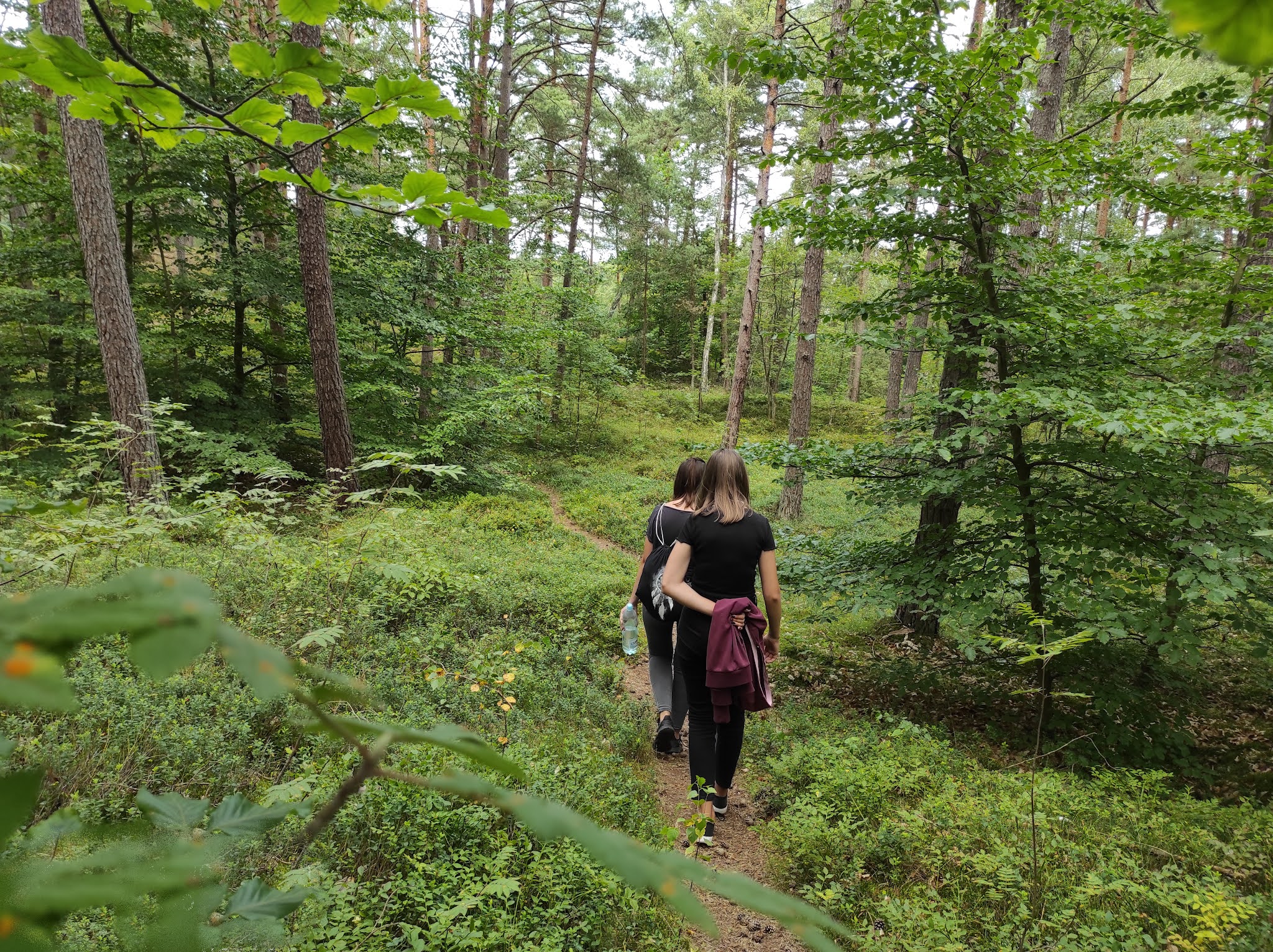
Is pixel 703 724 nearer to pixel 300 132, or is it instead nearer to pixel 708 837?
pixel 708 837

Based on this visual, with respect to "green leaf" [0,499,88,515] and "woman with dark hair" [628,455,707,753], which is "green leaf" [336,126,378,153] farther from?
"woman with dark hair" [628,455,707,753]

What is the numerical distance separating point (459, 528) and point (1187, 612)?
27.4ft

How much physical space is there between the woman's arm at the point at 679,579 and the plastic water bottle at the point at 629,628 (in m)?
1.31

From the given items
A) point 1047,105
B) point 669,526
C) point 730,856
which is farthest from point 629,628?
point 1047,105

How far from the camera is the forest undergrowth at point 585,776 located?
8.47 feet

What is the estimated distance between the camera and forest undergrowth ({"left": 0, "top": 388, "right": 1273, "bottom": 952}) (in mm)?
2582

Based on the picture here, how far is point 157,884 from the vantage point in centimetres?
63

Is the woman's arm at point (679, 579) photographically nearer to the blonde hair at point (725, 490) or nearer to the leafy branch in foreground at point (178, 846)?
the blonde hair at point (725, 490)

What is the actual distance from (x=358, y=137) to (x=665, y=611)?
3643mm

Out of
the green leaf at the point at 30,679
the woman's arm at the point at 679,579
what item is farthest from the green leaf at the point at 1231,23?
the woman's arm at the point at 679,579

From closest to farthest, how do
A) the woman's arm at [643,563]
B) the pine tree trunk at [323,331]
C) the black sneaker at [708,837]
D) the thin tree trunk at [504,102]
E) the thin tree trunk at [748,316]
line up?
the black sneaker at [708,837]
the woman's arm at [643,563]
the pine tree trunk at [323,331]
the thin tree trunk at [748,316]
the thin tree trunk at [504,102]

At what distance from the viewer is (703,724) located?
11.9ft

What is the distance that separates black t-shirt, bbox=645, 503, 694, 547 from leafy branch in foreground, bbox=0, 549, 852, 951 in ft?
12.1

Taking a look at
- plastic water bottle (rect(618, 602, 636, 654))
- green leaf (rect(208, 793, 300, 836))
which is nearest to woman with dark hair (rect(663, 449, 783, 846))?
plastic water bottle (rect(618, 602, 636, 654))
